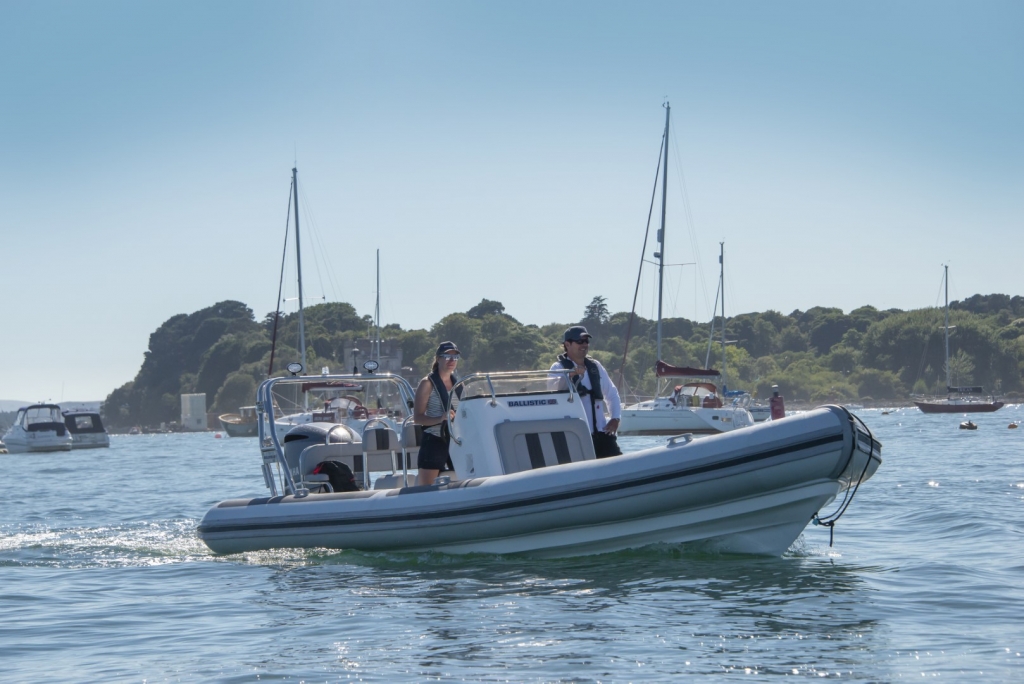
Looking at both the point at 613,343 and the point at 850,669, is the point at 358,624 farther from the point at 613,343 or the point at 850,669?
the point at 613,343

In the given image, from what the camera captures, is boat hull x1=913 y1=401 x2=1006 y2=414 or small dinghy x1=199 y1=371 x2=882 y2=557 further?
boat hull x1=913 y1=401 x2=1006 y2=414

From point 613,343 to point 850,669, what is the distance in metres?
77.7

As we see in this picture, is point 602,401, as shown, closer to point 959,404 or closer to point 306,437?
point 306,437

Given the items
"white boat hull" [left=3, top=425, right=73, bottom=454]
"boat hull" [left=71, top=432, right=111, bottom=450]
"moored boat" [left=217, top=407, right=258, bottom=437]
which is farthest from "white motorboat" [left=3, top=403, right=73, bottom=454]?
"moored boat" [left=217, top=407, right=258, bottom=437]

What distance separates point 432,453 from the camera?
784 cm

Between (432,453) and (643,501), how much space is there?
5.87ft

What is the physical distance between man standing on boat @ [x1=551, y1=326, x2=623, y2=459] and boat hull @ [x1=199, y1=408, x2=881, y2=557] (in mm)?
957

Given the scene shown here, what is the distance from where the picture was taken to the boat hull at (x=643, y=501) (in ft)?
21.4

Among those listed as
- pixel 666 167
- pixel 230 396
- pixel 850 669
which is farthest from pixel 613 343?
pixel 850 669

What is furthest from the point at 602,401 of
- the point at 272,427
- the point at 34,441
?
the point at 34,441

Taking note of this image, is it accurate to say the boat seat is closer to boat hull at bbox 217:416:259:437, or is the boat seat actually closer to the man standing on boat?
the man standing on boat

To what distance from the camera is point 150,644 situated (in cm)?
553

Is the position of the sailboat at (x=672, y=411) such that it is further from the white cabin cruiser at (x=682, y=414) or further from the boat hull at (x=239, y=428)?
the boat hull at (x=239, y=428)

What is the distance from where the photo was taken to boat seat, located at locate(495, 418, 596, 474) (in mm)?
7625
